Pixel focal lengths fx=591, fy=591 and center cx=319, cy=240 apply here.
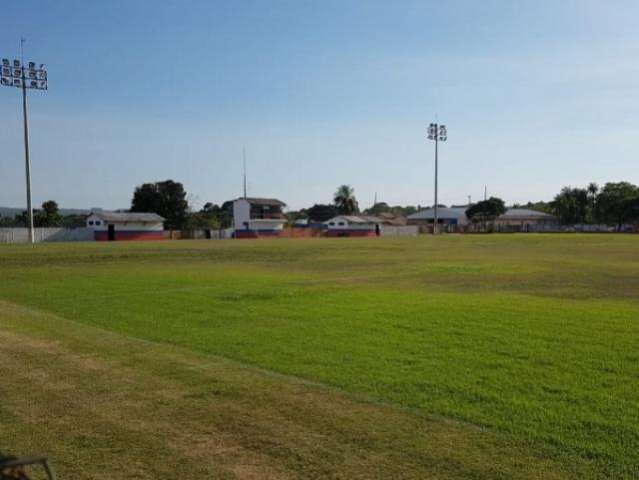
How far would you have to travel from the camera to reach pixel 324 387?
23.2ft

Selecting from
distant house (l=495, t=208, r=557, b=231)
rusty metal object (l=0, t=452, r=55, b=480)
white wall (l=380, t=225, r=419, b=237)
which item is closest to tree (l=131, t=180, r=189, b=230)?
white wall (l=380, t=225, r=419, b=237)

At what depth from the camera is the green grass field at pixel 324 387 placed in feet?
16.2

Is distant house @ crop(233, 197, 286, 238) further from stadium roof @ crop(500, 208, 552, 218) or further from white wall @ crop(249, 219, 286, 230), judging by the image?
stadium roof @ crop(500, 208, 552, 218)

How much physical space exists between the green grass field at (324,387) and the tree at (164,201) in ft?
280

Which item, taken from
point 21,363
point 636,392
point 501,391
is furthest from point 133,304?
point 636,392

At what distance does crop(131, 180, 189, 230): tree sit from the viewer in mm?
98250

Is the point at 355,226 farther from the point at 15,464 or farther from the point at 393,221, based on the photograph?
the point at 15,464

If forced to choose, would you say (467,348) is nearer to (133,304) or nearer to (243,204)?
(133,304)

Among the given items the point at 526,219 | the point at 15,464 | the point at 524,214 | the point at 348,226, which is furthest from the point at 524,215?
the point at 15,464

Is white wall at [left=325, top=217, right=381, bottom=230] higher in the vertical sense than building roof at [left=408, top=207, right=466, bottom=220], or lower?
lower

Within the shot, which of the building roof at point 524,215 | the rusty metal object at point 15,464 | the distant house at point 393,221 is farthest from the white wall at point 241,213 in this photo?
the rusty metal object at point 15,464

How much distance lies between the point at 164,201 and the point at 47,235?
28110 millimetres

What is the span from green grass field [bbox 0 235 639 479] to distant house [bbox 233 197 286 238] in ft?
315

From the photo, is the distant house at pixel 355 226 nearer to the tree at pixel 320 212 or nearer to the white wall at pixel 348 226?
the white wall at pixel 348 226
